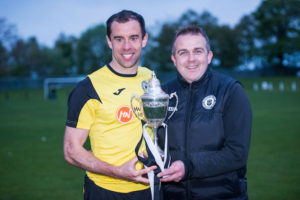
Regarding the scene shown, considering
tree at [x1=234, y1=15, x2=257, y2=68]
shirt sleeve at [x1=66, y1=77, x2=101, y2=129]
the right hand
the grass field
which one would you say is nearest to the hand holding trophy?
the right hand

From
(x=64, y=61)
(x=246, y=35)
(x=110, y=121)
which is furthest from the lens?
(x=64, y=61)

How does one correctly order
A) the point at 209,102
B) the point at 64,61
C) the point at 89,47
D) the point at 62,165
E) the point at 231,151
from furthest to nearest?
the point at 64,61
the point at 89,47
the point at 62,165
the point at 209,102
the point at 231,151

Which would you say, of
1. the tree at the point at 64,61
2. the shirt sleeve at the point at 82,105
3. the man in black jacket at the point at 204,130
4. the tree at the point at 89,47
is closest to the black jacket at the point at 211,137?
the man in black jacket at the point at 204,130

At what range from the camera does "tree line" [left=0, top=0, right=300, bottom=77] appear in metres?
51.4

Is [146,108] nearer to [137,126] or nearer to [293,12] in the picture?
[137,126]

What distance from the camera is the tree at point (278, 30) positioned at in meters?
50.6

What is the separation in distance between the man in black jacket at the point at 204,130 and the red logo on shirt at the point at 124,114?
0.37 meters

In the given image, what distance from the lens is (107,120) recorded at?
263cm

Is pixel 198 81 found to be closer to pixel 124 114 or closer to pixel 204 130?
pixel 204 130

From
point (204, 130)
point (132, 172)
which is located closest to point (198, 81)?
point (204, 130)

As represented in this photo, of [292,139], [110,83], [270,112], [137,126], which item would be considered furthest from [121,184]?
[270,112]

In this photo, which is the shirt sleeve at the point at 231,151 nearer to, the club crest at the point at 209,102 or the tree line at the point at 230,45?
the club crest at the point at 209,102

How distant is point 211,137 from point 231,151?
0.19 m

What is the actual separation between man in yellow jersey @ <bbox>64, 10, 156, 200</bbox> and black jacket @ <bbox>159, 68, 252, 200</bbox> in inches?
15.4
